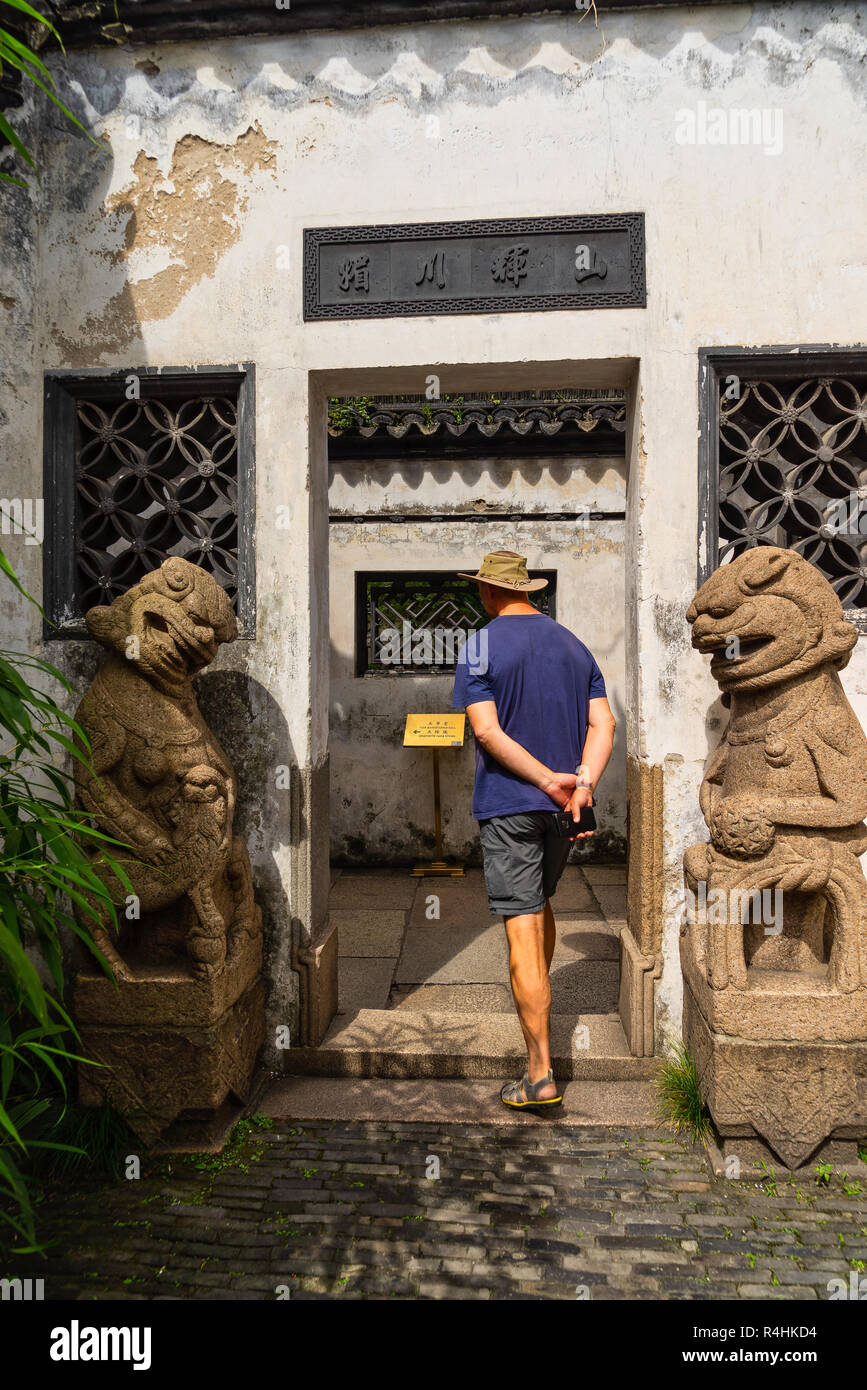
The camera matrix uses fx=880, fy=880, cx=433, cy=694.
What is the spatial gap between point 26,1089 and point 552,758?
2597mm

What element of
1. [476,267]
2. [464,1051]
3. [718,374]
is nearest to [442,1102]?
[464,1051]

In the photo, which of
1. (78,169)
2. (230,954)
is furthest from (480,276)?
(230,954)

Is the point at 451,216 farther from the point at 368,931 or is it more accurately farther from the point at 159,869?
the point at 368,931

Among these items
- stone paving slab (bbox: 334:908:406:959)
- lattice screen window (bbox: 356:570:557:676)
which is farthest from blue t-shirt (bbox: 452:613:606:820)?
lattice screen window (bbox: 356:570:557:676)

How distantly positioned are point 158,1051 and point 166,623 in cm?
162

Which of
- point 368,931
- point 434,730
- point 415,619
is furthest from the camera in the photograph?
point 415,619

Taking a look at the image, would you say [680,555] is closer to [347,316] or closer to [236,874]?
[347,316]

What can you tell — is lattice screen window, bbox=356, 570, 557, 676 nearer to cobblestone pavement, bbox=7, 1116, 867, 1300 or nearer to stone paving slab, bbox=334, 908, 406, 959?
stone paving slab, bbox=334, 908, 406, 959

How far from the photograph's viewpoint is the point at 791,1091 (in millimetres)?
3107

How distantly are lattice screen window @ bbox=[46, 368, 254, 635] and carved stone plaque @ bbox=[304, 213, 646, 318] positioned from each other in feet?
2.30

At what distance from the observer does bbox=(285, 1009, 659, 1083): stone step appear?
3.84 meters

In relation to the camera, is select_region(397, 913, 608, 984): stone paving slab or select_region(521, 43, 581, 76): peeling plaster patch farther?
select_region(397, 913, 608, 984): stone paving slab

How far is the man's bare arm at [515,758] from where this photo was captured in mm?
3525

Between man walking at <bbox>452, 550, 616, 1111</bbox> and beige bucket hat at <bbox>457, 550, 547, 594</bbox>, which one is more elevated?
beige bucket hat at <bbox>457, 550, 547, 594</bbox>
